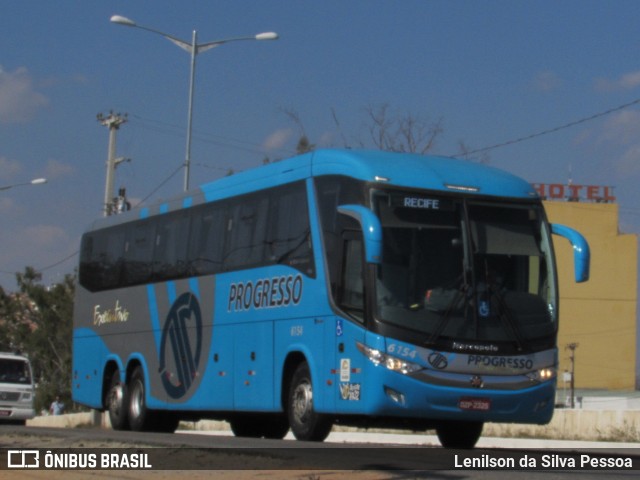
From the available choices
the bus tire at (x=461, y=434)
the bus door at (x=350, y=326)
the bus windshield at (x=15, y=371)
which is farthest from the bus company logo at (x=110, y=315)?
the bus windshield at (x=15, y=371)

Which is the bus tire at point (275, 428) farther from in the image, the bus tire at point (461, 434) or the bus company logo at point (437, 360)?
the bus company logo at point (437, 360)

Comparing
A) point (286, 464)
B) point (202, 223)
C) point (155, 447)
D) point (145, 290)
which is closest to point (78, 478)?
point (286, 464)

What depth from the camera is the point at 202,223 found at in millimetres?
20969

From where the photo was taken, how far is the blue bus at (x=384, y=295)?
15.0 meters

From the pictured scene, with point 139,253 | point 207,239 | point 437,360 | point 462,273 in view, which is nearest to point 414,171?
point 462,273

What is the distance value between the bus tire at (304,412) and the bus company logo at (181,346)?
13.0 ft

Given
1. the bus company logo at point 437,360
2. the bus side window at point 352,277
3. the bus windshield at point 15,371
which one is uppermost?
the bus side window at point 352,277

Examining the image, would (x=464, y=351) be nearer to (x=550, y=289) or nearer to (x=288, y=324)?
(x=550, y=289)

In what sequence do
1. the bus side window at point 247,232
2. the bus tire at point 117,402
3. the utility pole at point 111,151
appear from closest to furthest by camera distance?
the bus side window at point 247,232
the bus tire at point 117,402
the utility pole at point 111,151

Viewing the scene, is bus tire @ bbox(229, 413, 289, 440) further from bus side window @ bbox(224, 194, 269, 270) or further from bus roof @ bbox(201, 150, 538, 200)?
bus roof @ bbox(201, 150, 538, 200)

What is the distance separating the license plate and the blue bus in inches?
0.8

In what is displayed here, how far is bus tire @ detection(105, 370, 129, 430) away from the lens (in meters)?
23.9

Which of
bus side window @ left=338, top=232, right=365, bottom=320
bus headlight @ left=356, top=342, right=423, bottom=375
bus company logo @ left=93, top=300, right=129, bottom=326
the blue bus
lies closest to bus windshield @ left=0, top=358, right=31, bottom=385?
bus company logo @ left=93, top=300, right=129, bottom=326

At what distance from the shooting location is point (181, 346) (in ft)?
70.8
